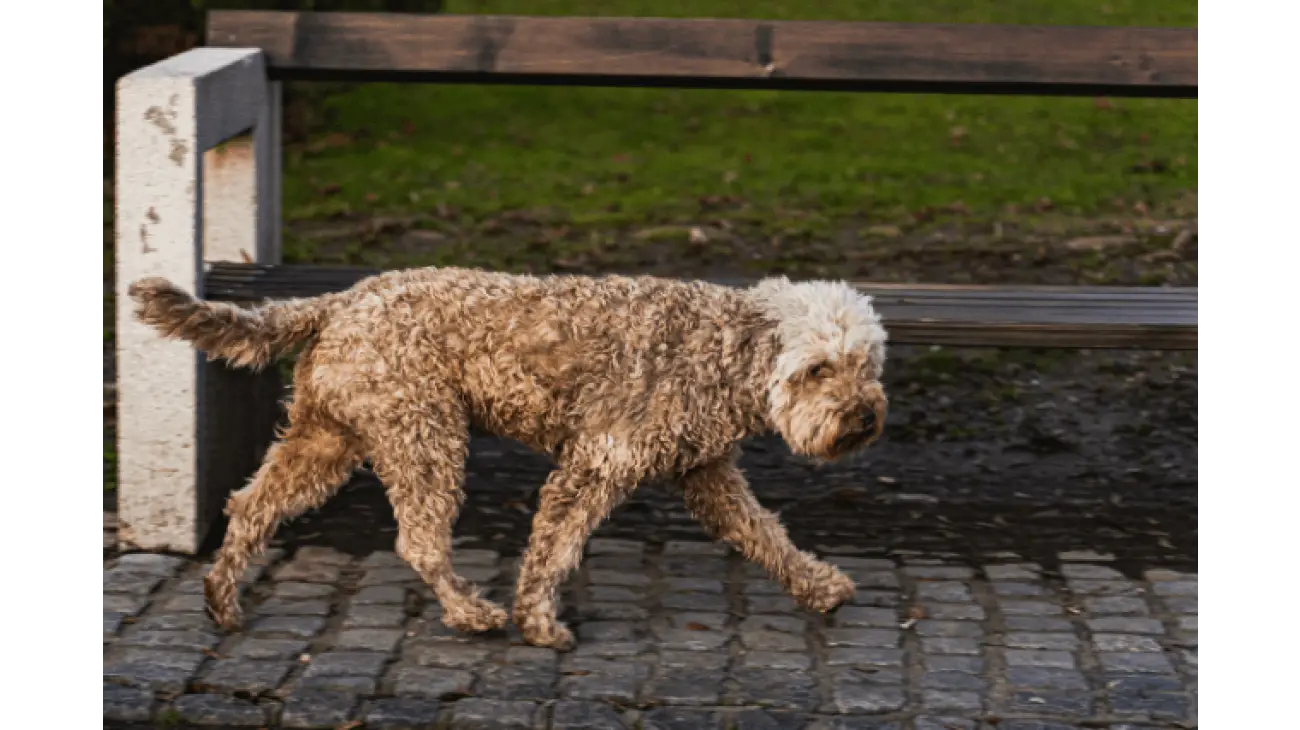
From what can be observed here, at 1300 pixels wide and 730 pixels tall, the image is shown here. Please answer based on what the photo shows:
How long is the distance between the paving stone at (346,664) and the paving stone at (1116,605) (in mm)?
2159

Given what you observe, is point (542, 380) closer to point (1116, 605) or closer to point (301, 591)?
point (301, 591)

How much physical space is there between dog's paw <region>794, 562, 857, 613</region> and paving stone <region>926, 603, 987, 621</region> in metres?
0.28

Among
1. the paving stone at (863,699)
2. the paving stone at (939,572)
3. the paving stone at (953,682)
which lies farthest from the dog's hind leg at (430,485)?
the paving stone at (939,572)

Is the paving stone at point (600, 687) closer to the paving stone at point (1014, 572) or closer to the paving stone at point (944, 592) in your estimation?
the paving stone at point (944, 592)

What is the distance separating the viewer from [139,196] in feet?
17.7

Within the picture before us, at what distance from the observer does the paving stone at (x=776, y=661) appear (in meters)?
4.70

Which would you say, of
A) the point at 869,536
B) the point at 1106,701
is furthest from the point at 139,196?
the point at 1106,701

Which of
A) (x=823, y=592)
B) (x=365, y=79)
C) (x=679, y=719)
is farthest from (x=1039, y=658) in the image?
(x=365, y=79)

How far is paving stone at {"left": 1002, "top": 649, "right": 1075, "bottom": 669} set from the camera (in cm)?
475

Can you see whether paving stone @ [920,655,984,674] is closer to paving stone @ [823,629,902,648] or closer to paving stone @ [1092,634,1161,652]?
paving stone @ [823,629,902,648]

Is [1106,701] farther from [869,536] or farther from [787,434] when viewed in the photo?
[869,536]

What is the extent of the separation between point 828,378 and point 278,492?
1.63 meters

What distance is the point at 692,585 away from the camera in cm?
536

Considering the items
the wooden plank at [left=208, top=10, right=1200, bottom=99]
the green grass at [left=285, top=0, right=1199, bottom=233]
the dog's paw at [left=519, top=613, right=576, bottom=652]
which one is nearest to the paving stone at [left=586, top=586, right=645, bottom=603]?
the dog's paw at [left=519, top=613, right=576, bottom=652]
